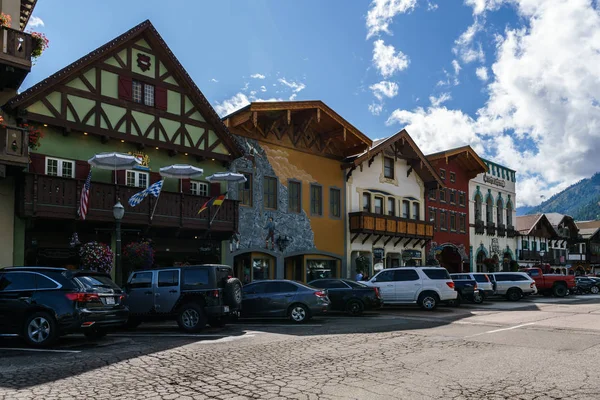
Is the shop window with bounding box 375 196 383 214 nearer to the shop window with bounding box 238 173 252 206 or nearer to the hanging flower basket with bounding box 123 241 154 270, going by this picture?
the shop window with bounding box 238 173 252 206

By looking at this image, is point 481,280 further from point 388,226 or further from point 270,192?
point 270,192

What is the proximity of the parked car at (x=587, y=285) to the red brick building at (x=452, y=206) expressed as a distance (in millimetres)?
8100

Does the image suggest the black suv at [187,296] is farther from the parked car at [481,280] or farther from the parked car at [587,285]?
the parked car at [587,285]

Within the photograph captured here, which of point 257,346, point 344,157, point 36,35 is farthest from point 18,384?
point 344,157

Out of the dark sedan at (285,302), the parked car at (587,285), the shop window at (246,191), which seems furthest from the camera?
the parked car at (587,285)

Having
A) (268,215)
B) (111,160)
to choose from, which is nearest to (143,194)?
(111,160)

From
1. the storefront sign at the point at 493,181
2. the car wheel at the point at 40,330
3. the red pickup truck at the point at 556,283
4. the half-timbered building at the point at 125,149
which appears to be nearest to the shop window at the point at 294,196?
the half-timbered building at the point at 125,149

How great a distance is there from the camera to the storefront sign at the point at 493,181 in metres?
48.5

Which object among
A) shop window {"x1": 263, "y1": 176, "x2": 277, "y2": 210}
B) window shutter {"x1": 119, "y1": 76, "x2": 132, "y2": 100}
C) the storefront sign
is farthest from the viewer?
the storefront sign

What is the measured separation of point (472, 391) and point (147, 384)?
15.1 ft

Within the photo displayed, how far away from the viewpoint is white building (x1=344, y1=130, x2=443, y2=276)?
33094 millimetres

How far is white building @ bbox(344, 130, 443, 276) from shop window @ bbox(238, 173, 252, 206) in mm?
7372

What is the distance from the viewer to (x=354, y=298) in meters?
20.7

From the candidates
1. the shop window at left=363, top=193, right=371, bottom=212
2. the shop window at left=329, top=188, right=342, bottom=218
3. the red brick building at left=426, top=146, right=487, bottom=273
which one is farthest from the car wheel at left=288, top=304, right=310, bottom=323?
the red brick building at left=426, top=146, right=487, bottom=273
